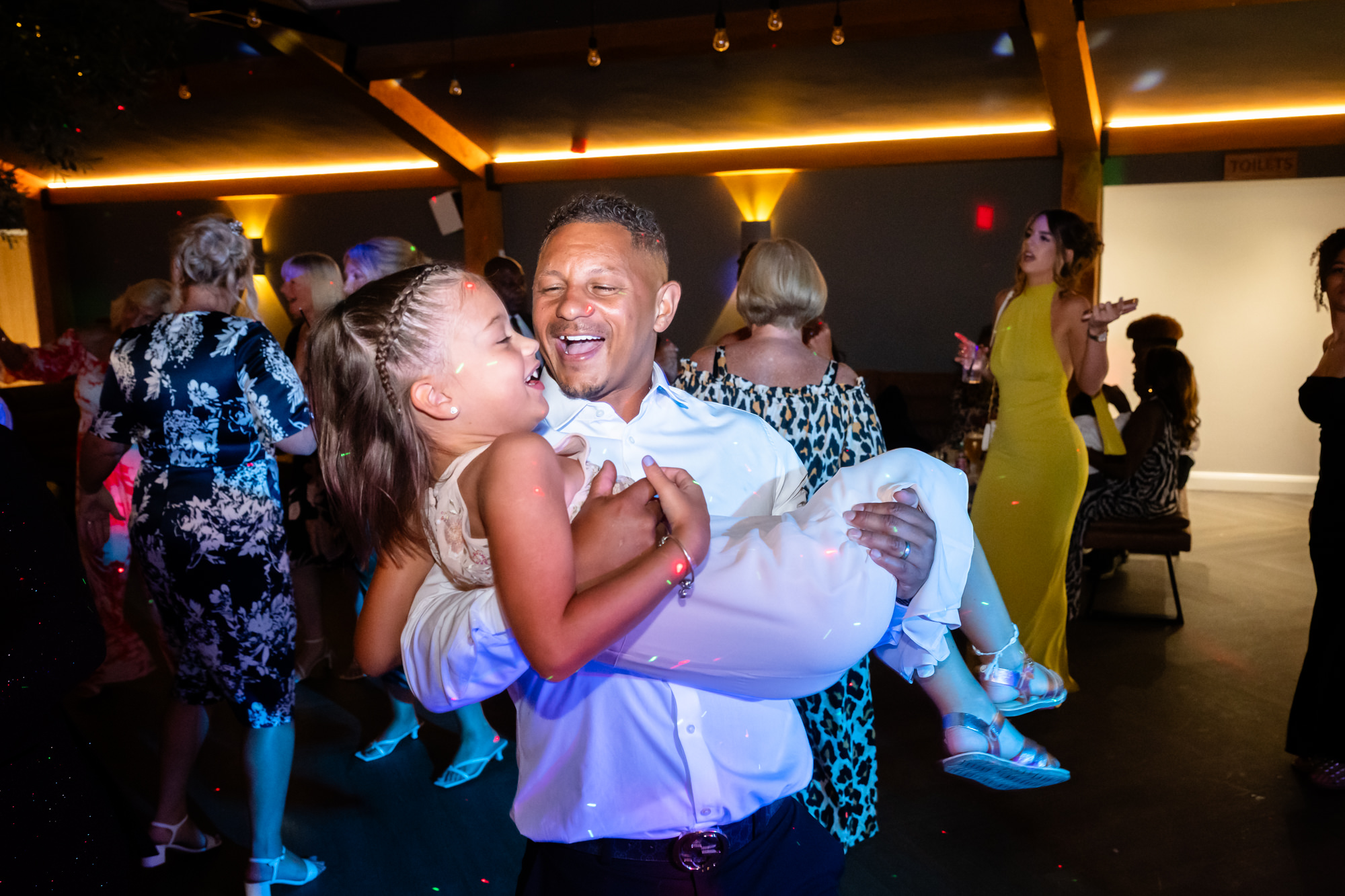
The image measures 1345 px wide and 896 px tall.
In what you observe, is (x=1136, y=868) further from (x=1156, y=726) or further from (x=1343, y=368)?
(x=1343, y=368)

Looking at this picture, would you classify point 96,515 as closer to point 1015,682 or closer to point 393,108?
point 1015,682

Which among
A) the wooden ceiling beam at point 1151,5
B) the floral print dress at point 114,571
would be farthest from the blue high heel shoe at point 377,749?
the wooden ceiling beam at point 1151,5

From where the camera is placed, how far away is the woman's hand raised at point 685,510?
38.0 inches

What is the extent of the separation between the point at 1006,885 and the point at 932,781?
23.2 inches

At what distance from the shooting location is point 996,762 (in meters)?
1.28

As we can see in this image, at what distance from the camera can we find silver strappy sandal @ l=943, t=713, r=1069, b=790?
128 cm

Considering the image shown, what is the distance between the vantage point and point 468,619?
1028mm

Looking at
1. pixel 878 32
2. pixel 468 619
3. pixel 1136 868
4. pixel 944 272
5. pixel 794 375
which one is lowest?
pixel 1136 868

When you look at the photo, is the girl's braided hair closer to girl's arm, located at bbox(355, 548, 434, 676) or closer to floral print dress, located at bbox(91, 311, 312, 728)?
girl's arm, located at bbox(355, 548, 434, 676)

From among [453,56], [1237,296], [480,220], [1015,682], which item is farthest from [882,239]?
[1015,682]

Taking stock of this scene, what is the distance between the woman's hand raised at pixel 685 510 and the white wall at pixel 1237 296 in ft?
28.5

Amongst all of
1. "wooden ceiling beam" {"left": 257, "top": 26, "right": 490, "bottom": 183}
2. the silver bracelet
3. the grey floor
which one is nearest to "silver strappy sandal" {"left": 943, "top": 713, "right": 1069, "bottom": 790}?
the silver bracelet

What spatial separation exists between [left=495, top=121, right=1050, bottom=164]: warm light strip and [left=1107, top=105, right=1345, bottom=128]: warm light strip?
28.2 inches

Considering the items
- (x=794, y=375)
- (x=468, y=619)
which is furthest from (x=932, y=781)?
(x=468, y=619)
